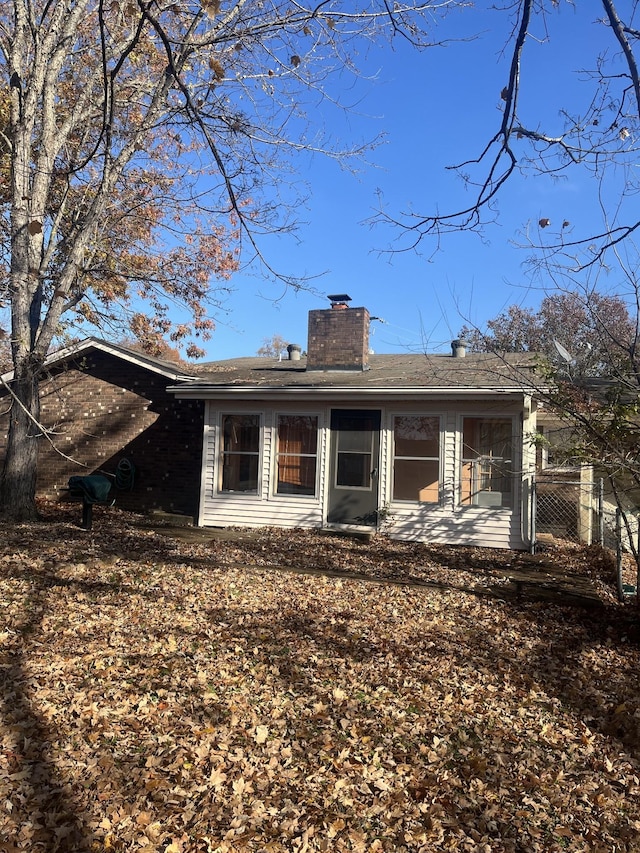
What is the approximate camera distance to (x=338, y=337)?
13.4 m

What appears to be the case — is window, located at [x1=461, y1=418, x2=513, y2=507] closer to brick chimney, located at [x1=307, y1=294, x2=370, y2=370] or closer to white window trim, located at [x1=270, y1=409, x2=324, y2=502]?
white window trim, located at [x1=270, y1=409, x2=324, y2=502]

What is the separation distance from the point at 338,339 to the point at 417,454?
352cm

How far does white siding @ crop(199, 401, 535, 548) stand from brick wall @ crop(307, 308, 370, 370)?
187cm

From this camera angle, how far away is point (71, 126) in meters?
10.8

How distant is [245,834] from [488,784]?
1.58 metres

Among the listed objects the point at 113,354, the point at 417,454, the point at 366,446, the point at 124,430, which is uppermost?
the point at 113,354

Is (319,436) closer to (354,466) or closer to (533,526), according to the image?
(354,466)

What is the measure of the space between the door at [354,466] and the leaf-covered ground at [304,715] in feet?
12.2

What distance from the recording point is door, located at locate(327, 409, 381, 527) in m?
11.5

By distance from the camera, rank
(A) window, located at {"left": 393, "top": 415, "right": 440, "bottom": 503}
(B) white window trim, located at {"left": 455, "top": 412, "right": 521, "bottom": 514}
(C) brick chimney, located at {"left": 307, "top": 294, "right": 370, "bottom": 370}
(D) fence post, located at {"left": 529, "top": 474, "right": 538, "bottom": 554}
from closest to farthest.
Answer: (D) fence post, located at {"left": 529, "top": 474, "right": 538, "bottom": 554}, (B) white window trim, located at {"left": 455, "top": 412, "right": 521, "bottom": 514}, (A) window, located at {"left": 393, "top": 415, "right": 440, "bottom": 503}, (C) brick chimney, located at {"left": 307, "top": 294, "right": 370, "bottom": 370}

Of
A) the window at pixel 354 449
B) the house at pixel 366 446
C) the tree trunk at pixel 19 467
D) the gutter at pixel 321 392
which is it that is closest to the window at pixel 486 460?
the house at pixel 366 446

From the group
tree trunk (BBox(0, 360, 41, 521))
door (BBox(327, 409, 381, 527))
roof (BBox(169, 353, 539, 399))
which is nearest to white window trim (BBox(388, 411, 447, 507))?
door (BBox(327, 409, 381, 527))

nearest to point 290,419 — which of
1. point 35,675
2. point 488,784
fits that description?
point 35,675

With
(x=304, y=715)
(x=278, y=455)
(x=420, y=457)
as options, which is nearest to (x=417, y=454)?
(x=420, y=457)
